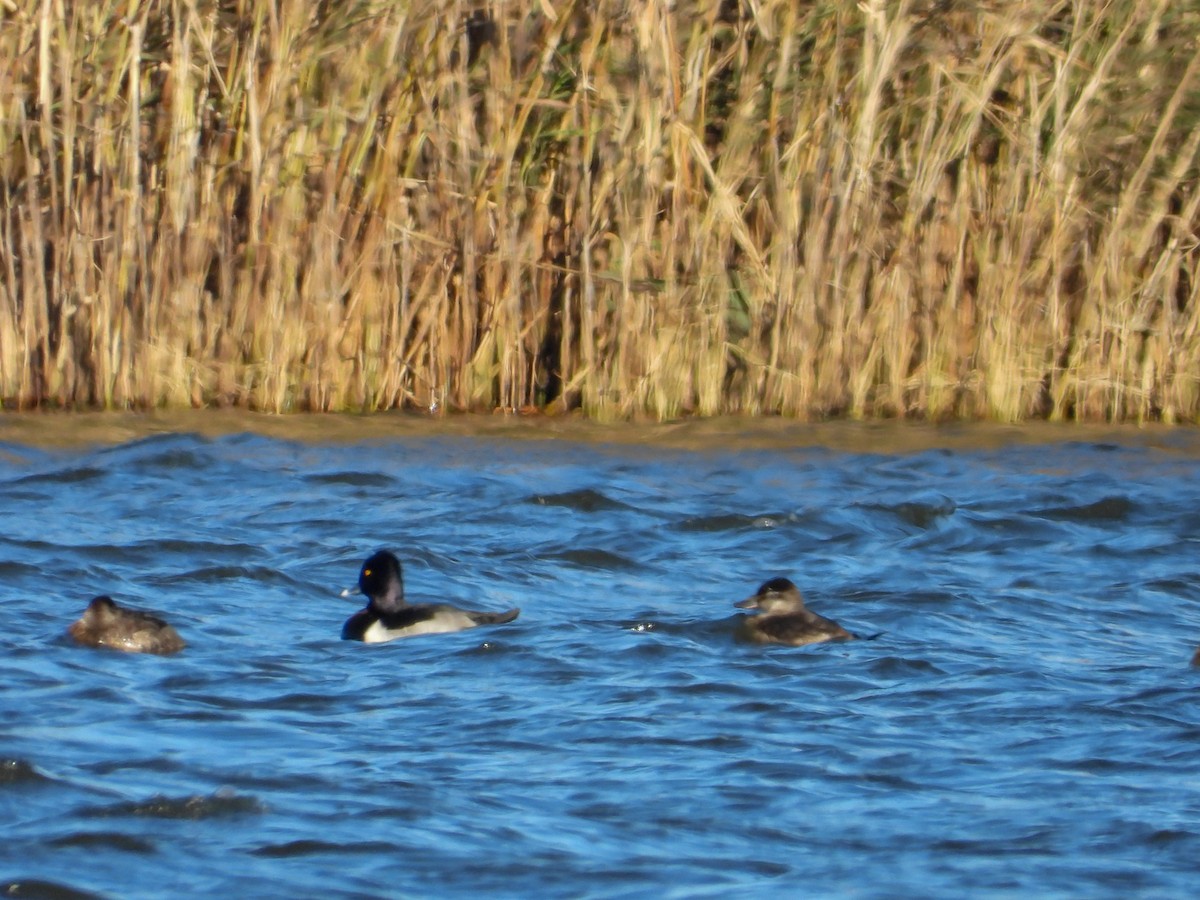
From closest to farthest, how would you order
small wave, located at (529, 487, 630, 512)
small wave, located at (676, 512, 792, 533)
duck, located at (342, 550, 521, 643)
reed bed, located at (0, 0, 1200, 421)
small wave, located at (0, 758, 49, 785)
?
1. small wave, located at (0, 758, 49, 785)
2. duck, located at (342, 550, 521, 643)
3. small wave, located at (676, 512, 792, 533)
4. small wave, located at (529, 487, 630, 512)
5. reed bed, located at (0, 0, 1200, 421)

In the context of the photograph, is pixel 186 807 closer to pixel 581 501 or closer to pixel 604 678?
pixel 604 678

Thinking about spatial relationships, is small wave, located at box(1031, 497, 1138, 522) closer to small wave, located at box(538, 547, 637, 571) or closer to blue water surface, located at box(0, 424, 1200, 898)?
blue water surface, located at box(0, 424, 1200, 898)

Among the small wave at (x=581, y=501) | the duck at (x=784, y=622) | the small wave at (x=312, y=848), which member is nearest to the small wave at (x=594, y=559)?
the small wave at (x=581, y=501)

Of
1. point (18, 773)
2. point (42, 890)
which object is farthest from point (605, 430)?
point (42, 890)

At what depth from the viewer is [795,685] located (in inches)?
224

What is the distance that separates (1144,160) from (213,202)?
13.8 ft

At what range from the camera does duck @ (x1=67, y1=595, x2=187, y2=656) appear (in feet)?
19.0

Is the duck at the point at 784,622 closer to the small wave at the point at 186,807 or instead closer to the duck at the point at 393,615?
the duck at the point at 393,615

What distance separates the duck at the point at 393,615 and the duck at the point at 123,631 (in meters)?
0.61

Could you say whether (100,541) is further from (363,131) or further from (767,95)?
(767,95)

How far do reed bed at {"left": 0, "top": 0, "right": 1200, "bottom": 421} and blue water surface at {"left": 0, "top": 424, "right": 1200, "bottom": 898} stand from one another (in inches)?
17.4

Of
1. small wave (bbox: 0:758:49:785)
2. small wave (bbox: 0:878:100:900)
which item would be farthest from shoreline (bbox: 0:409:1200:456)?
small wave (bbox: 0:878:100:900)

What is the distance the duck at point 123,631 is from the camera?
5.79 m

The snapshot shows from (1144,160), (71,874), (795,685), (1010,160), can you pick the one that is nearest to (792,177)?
(1010,160)
